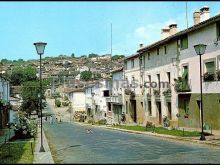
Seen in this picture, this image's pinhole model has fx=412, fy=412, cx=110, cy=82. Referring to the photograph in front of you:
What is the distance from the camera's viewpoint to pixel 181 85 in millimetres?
35281

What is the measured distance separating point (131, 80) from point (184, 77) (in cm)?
1963

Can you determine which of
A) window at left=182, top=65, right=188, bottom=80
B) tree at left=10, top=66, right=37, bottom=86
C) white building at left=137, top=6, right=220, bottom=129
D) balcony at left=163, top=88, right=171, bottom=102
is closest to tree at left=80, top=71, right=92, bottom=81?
tree at left=10, top=66, right=37, bottom=86

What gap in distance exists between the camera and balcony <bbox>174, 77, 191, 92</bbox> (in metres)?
34.5

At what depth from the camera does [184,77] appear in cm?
3528

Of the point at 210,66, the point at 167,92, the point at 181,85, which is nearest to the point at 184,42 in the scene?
the point at 181,85

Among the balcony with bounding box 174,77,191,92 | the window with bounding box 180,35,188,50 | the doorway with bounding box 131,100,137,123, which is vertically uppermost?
the window with bounding box 180,35,188,50

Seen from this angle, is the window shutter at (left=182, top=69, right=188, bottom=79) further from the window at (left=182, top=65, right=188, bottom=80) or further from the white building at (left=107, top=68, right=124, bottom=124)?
the white building at (left=107, top=68, right=124, bottom=124)

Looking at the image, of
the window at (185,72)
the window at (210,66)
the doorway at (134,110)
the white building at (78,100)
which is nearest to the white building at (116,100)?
the doorway at (134,110)

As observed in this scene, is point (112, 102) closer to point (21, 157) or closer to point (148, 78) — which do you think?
point (148, 78)

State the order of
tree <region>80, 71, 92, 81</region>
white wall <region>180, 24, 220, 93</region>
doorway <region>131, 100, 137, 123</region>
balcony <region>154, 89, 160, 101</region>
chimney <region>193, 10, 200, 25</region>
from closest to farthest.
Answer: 1. white wall <region>180, 24, 220, 93</region>
2. chimney <region>193, 10, 200, 25</region>
3. balcony <region>154, 89, 160, 101</region>
4. doorway <region>131, 100, 137, 123</region>
5. tree <region>80, 71, 92, 81</region>

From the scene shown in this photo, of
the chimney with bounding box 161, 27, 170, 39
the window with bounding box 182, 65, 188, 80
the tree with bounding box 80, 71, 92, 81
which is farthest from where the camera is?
the tree with bounding box 80, 71, 92, 81

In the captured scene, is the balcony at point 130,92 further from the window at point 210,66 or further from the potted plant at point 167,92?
the window at point 210,66

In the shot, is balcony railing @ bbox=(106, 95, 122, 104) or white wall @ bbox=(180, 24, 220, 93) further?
balcony railing @ bbox=(106, 95, 122, 104)

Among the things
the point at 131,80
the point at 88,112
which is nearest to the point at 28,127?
the point at 131,80
